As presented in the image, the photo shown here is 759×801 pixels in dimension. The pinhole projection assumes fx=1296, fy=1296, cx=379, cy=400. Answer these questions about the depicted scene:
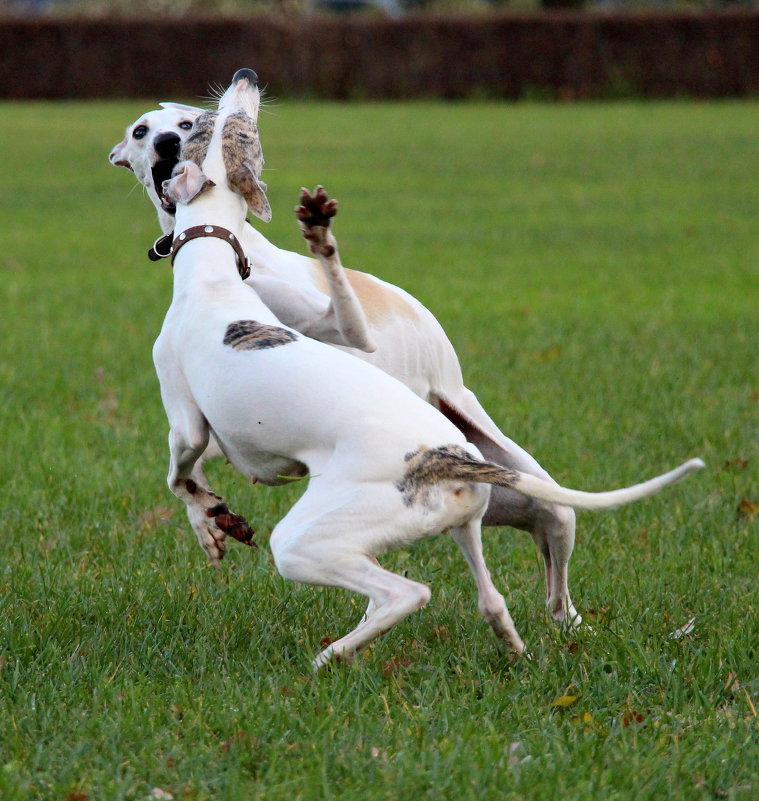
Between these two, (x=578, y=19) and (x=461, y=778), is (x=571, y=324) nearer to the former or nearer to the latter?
(x=461, y=778)

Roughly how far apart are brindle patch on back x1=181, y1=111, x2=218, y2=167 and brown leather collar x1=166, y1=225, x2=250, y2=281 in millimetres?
258

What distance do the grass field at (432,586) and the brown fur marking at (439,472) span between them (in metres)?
0.60

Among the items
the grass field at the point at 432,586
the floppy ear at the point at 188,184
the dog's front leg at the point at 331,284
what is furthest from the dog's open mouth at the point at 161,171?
the grass field at the point at 432,586

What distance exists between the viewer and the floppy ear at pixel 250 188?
4.28m

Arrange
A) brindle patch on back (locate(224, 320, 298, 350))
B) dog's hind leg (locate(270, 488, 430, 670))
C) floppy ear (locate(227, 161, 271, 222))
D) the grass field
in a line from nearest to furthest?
the grass field < dog's hind leg (locate(270, 488, 430, 670)) < brindle patch on back (locate(224, 320, 298, 350)) < floppy ear (locate(227, 161, 271, 222))

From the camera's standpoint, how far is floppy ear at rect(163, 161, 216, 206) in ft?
13.9

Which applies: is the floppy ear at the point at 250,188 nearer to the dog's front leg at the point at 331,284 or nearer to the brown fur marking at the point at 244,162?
the brown fur marking at the point at 244,162

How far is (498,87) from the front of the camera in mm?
34219

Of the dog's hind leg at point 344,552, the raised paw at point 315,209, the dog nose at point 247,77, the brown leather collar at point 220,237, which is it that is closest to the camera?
the dog's hind leg at point 344,552

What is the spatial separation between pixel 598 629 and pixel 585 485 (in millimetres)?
1747

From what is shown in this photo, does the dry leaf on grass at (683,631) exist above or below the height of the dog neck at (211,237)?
below

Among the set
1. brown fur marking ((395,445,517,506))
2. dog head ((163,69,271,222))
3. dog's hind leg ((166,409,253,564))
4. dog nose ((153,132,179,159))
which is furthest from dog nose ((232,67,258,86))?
brown fur marking ((395,445,517,506))

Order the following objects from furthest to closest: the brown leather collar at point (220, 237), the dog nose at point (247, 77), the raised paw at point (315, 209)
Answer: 1. the dog nose at point (247, 77)
2. the brown leather collar at point (220, 237)
3. the raised paw at point (315, 209)

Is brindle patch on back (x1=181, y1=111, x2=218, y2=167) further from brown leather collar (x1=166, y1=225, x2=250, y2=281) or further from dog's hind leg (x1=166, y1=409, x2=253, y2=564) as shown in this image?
dog's hind leg (x1=166, y1=409, x2=253, y2=564)
